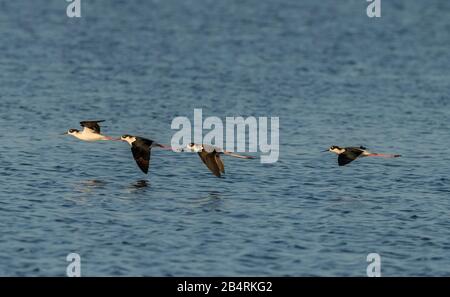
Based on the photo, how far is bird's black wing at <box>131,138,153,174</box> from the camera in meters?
30.2

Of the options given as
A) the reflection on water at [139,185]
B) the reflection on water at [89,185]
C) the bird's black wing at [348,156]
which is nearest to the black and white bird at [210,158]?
the reflection on water at [139,185]

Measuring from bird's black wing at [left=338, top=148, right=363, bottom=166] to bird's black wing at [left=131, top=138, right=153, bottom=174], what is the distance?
5.42 metres

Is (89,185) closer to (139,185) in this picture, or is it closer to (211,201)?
(139,185)

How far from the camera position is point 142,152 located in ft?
101

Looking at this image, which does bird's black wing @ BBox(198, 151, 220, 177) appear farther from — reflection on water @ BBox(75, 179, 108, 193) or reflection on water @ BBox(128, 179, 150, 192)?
reflection on water @ BBox(75, 179, 108, 193)

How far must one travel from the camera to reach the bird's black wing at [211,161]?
29594 millimetres

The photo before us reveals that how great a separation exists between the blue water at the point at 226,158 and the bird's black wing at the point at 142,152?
0.70 meters

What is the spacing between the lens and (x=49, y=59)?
176ft

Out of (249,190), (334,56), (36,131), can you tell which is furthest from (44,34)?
(249,190)

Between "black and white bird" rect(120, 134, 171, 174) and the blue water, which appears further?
"black and white bird" rect(120, 134, 171, 174)

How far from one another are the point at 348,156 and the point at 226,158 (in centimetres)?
563

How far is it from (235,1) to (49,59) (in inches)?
1340

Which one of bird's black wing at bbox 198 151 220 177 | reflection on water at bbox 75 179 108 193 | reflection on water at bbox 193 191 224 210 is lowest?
reflection on water at bbox 193 191 224 210

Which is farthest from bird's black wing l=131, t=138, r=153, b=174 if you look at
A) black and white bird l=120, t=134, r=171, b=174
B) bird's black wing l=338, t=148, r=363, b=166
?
bird's black wing l=338, t=148, r=363, b=166
